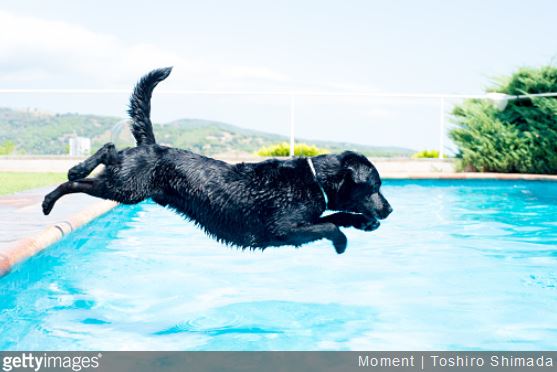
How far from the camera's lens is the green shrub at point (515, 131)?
10156 mm

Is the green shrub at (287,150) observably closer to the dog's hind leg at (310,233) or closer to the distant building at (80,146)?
the distant building at (80,146)

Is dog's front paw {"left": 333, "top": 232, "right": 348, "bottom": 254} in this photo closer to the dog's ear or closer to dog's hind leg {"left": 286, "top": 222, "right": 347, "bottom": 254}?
dog's hind leg {"left": 286, "top": 222, "right": 347, "bottom": 254}

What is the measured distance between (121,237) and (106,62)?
28.3 feet

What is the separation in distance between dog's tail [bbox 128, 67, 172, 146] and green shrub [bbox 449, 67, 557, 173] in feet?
26.2

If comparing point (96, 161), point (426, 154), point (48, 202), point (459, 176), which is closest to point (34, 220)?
point (48, 202)

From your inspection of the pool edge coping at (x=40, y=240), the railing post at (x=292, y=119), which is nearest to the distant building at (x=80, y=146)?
the railing post at (x=292, y=119)

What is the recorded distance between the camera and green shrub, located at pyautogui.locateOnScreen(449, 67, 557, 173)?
33.3ft

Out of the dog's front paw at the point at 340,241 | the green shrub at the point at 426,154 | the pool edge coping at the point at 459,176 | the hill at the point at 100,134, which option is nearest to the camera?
the dog's front paw at the point at 340,241

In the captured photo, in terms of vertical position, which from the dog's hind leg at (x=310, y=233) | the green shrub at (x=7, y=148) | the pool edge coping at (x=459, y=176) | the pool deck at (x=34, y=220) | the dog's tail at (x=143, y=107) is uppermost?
the dog's tail at (x=143, y=107)

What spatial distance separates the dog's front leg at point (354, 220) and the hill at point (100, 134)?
23.6 feet

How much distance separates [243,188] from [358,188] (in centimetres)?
55

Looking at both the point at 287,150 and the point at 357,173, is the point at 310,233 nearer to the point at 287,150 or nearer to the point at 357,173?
the point at 357,173

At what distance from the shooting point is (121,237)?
5.23 m
